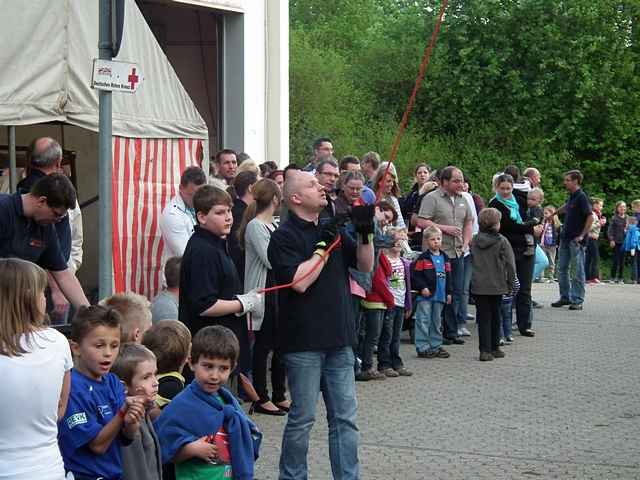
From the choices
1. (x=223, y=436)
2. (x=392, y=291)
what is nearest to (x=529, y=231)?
(x=392, y=291)

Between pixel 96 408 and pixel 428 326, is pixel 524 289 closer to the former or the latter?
pixel 428 326

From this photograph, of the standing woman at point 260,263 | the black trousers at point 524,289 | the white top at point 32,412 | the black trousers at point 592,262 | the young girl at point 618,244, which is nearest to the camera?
the white top at point 32,412

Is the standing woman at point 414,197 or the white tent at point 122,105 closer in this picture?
the white tent at point 122,105

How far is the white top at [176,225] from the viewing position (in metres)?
9.91

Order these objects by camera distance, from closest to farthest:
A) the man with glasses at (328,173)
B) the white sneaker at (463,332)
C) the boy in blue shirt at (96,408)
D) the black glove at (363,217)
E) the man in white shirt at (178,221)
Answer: the boy in blue shirt at (96,408) → the black glove at (363,217) → the man in white shirt at (178,221) → the man with glasses at (328,173) → the white sneaker at (463,332)

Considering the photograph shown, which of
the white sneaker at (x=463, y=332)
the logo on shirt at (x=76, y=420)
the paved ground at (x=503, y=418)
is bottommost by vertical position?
the paved ground at (x=503, y=418)

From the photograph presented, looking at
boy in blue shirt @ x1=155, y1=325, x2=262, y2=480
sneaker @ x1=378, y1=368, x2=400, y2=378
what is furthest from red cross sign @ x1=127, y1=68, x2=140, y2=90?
sneaker @ x1=378, y1=368, x2=400, y2=378

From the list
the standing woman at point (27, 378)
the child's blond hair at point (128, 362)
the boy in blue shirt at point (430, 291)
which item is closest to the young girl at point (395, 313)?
the boy in blue shirt at point (430, 291)

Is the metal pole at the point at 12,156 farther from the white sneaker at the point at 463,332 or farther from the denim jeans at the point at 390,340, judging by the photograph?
the white sneaker at the point at 463,332

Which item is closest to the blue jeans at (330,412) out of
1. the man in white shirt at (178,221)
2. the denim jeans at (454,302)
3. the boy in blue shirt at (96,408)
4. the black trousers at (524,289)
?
the boy in blue shirt at (96,408)

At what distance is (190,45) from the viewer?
16.5 meters

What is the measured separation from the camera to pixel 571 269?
1906 centimetres

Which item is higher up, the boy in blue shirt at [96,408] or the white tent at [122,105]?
the white tent at [122,105]

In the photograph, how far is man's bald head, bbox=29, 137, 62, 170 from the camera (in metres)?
8.37
